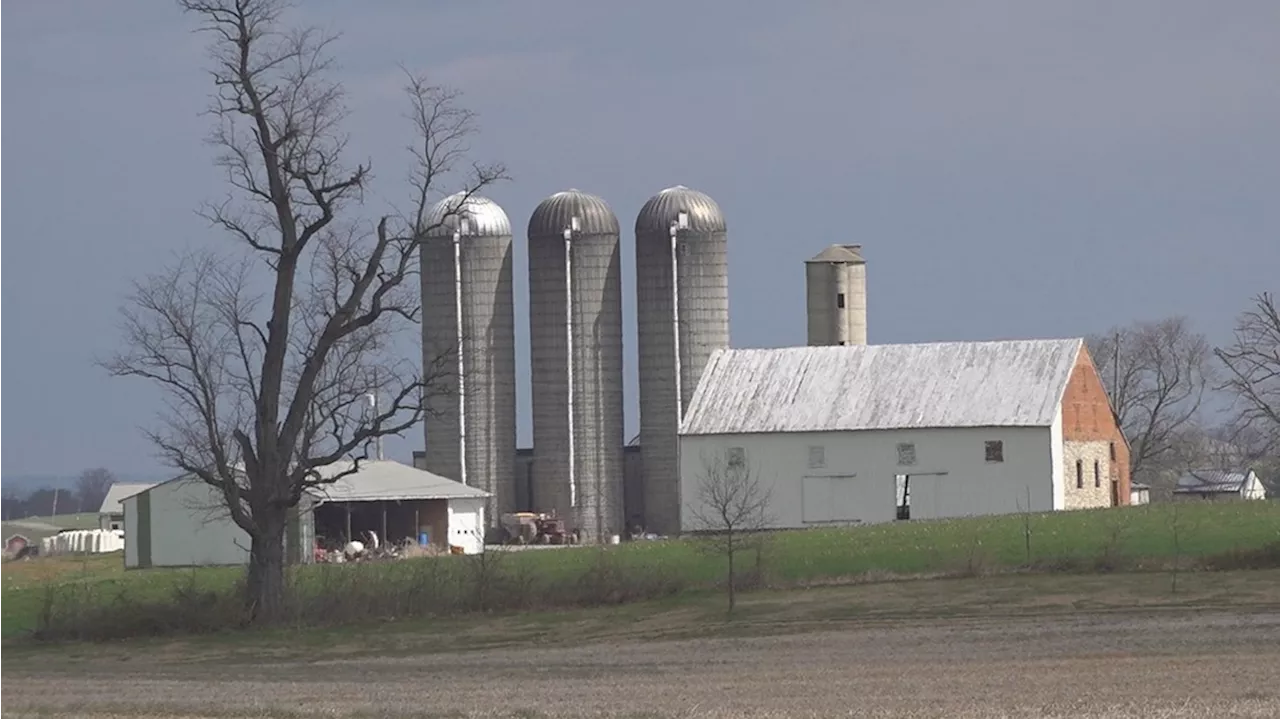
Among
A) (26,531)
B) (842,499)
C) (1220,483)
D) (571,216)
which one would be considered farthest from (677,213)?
(26,531)

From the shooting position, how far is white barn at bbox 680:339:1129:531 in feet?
208

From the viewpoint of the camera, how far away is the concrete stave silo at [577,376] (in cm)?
7556

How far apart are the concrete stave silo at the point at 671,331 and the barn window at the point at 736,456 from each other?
9368mm

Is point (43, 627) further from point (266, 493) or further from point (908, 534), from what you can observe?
point (908, 534)

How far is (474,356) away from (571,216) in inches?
229

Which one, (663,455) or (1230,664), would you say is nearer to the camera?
(1230,664)

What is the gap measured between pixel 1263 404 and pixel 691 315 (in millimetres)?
28757

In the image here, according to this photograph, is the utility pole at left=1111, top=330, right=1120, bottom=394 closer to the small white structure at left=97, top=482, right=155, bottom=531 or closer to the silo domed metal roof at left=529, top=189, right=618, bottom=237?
the silo domed metal roof at left=529, top=189, right=618, bottom=237

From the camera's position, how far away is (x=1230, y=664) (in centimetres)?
2612

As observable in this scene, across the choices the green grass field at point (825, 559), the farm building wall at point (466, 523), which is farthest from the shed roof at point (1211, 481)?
the green grass field at point (825, 559)

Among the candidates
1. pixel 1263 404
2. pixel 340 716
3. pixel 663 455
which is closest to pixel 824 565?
pixel 1263 404

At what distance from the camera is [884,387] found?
6638 cm

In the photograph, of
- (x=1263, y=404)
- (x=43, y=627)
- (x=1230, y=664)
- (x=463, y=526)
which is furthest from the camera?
(x=463, y=526)

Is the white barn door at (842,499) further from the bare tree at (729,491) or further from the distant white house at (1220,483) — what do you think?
the distant white house at (1220,483)
